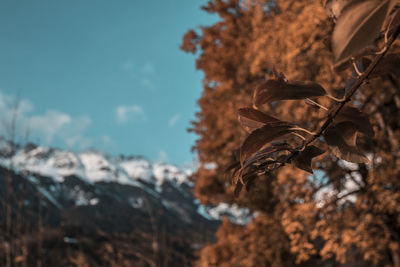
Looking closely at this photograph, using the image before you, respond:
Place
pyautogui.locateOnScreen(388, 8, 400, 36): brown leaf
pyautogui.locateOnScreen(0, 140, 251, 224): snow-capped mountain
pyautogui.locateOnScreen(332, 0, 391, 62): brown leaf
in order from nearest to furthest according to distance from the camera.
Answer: pyautogui.locateOnScreen(332, 0, 391, 62): brown leaf, pyautogui.locateOnScreen(388, 8, 400, 36): brown leaf, pyautogui.locateOnScreen(0, 140, 251, 224): snow-capped mountain

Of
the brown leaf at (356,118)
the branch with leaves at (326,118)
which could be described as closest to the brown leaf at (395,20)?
the branch with leaves at (326,118)

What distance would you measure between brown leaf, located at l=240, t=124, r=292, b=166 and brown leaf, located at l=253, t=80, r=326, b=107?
0.03m

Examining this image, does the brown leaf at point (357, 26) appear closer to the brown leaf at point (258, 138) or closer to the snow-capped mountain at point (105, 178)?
the brown leaf at point (258, 138)

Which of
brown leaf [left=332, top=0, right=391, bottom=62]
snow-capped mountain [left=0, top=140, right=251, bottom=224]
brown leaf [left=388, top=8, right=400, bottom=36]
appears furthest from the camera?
snow-capped mountain [left=0, top=140, right=251, bottom=224]

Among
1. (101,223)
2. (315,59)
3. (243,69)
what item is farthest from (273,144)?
(101,223)

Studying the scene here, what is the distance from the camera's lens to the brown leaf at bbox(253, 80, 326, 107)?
301 mm

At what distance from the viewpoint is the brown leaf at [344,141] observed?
0.35 m

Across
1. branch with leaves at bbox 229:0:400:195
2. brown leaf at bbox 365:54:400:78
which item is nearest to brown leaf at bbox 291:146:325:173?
branch with leaves at bbox 229:0:400:195

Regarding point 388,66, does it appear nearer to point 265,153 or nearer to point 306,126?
point 265,153

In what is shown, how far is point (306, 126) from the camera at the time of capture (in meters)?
1.70

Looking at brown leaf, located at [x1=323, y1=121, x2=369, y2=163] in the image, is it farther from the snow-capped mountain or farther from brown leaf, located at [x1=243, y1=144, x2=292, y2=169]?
the snow-capped mountain

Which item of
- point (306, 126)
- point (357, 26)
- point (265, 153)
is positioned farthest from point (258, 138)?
point (306, 126)

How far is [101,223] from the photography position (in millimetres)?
77375

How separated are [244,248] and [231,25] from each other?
5.89 m
